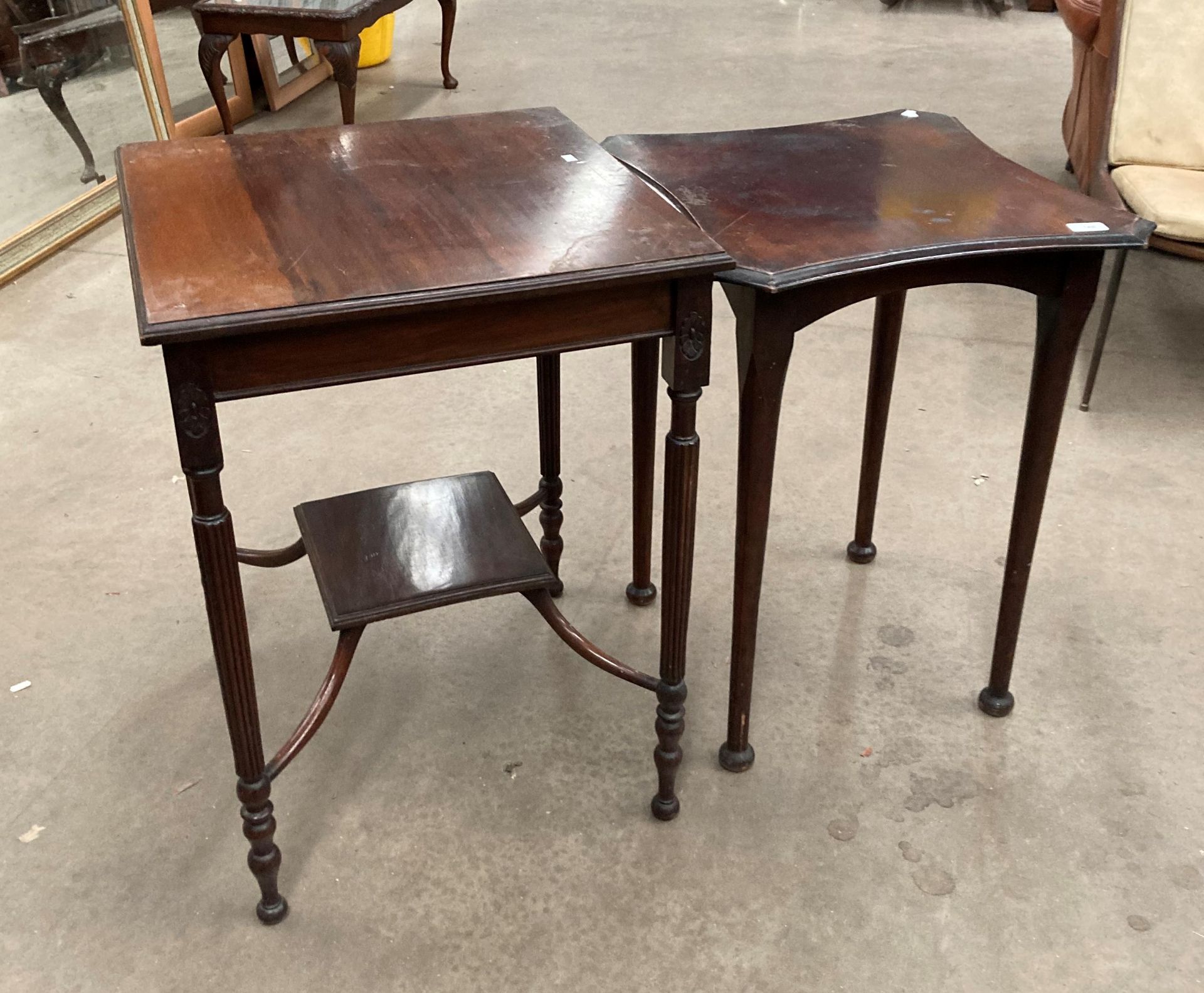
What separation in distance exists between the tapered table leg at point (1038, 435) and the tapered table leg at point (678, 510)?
0.45 meters

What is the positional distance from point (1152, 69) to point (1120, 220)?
5.27 feet

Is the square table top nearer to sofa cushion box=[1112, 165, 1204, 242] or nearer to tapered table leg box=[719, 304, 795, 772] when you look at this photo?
tapered table leg box=[719, 304, 795, 772]

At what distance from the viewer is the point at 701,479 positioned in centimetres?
237

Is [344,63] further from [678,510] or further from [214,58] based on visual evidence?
[678,510]

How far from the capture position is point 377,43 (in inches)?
204

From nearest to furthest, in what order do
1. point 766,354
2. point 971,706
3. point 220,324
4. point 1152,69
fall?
point 220,324 → point 766,354 → point 971,706 → point 1152,69

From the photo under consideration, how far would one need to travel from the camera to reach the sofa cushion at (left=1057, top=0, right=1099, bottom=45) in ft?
10.4

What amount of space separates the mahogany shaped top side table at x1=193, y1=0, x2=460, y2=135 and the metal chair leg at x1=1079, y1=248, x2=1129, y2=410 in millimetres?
2248

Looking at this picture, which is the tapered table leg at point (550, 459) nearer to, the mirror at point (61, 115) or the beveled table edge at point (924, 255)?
the beveled table edge at point (924, 255)

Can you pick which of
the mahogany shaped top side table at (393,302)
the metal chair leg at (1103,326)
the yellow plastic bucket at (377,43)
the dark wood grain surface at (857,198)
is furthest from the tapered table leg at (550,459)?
the yellow plastic bucket at (377,43)

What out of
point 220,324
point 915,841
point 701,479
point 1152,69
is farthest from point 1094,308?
point 220,324

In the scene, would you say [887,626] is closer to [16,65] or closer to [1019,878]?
[1019,878]

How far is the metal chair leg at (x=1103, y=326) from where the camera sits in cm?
243

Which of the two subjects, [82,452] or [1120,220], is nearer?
[1120,220]
